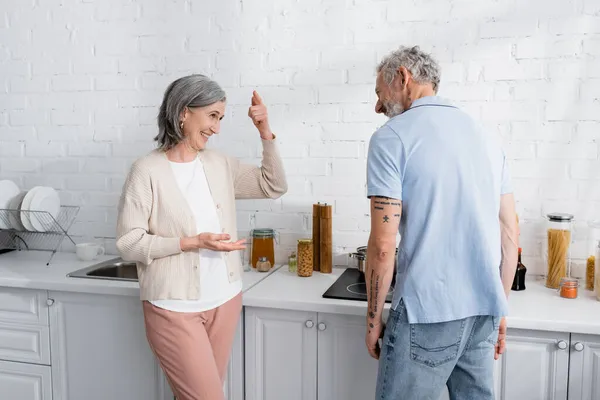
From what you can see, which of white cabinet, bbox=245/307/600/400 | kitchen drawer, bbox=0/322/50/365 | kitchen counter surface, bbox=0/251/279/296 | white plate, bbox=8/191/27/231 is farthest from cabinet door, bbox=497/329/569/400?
white plate, bbox=8/191/27/231

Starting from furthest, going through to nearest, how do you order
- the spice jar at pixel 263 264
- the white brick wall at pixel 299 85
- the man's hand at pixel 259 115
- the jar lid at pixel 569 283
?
the spice jar at pixel 263 264 → the white brick wall at pixel 299 85 → the jar lid at pixel 569 283 → the man's hand at pixel 259 115

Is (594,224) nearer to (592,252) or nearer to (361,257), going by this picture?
(592,252)

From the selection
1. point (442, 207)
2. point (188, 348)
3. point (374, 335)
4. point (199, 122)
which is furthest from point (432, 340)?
point (199, 122)

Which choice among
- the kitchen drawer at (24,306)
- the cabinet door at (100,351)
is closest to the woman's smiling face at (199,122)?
the cabinet door at (100,351)

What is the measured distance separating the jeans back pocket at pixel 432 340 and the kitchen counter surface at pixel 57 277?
0.87 m

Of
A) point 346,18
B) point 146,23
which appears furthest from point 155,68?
point 346,18

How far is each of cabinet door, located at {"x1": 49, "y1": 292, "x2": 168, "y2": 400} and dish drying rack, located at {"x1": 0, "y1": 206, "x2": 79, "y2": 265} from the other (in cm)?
53

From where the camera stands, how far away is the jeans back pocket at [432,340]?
1.52 metres

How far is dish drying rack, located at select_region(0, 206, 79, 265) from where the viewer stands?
9.10 feet

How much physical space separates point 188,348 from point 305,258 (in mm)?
774

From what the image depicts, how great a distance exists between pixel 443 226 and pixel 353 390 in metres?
0.84

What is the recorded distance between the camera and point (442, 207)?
1.50 meters

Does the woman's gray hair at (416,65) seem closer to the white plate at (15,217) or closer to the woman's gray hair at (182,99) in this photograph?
the woman's gray hair at (182,99)

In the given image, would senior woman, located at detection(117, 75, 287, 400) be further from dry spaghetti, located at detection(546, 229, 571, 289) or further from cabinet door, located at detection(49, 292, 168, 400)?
dry spaghetti, located at detection(546, 229, 571, 289)
